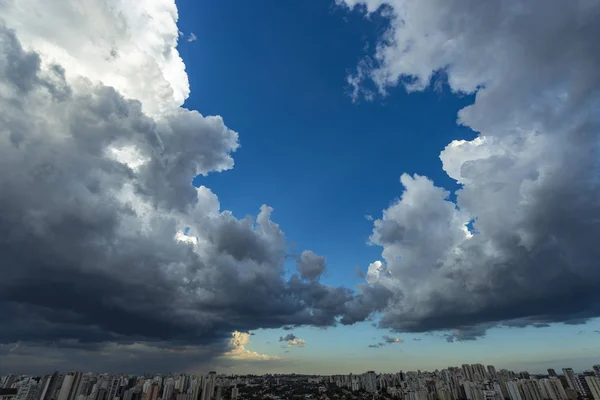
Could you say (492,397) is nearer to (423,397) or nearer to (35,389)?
(423,397)

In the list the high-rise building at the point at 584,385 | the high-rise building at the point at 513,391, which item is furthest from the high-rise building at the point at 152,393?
the high-rise building at the point at 584,385

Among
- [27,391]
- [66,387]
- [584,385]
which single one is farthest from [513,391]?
[27,391]

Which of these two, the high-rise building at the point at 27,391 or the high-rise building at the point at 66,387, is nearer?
the high-rise building at the point at 27,391

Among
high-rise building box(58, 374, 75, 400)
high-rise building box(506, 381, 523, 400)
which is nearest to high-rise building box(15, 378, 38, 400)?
high-rise building box(58, 374, 75, 400)

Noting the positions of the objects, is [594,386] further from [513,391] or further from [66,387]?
[66,387]

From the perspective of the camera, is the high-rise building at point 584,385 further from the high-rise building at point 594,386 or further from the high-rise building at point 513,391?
the high-rise building at point 513,391

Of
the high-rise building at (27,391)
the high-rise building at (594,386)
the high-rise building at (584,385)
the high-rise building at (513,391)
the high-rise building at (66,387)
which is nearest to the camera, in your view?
the high-rise building at (594,386)

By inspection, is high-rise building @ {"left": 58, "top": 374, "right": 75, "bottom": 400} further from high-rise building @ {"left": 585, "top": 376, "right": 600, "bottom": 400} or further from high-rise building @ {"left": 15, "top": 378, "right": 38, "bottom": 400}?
high-rise building @ {"left": 585, "top": 376, "right": 600, "bottom": 400}

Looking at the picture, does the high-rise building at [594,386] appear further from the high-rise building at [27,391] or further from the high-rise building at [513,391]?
the high-rise building at [27,391]

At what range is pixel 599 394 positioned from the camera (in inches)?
6398

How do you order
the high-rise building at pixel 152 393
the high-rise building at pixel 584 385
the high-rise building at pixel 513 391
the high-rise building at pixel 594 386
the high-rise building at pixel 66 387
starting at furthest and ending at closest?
the high-rise building at pixel 152 393
the high-rise building at pixel 584 385
the high-rise building at pixel 513 391
the high-rise building at pixel 66 387
the high-rise building at pixel 594 386

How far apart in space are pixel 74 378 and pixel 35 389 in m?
20.8

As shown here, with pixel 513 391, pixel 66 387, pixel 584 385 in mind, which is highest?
pixel 66 387

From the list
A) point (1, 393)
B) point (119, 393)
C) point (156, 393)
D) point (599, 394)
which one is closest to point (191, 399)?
point (156, 393)
